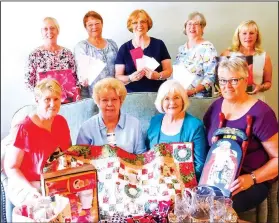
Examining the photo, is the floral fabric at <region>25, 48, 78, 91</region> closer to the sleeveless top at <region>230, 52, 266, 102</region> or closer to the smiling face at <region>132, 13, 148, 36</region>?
the smiling face at <region>132, 13, 148, 36</region>

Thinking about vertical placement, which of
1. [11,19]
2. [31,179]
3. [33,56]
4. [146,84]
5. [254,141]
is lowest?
[31,179]

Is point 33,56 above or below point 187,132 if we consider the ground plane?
above

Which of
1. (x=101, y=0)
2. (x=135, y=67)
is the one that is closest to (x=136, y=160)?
(x=135, y=67)

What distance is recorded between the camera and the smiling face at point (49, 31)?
173cm

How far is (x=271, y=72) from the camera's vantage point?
6.09 feet

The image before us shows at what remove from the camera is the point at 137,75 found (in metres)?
1.85

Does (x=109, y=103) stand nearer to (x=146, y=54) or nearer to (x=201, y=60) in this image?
(x=146, y=54)

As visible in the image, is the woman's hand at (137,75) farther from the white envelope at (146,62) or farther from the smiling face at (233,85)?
the smiling face at (233,85)

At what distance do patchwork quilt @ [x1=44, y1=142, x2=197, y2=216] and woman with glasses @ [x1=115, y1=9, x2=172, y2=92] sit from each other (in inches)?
11.4

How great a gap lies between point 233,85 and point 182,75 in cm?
23

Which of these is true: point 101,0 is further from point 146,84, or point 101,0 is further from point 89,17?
point 146,84

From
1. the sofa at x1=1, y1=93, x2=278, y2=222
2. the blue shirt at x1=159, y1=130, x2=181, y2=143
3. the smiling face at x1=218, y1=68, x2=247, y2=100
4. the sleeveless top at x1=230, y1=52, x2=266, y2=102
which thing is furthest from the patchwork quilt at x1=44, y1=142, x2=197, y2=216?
the sleeveless top at x1=230, y1=52, x2=266, y2=102

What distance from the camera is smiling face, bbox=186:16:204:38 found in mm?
1813

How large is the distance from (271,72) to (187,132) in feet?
1.53
